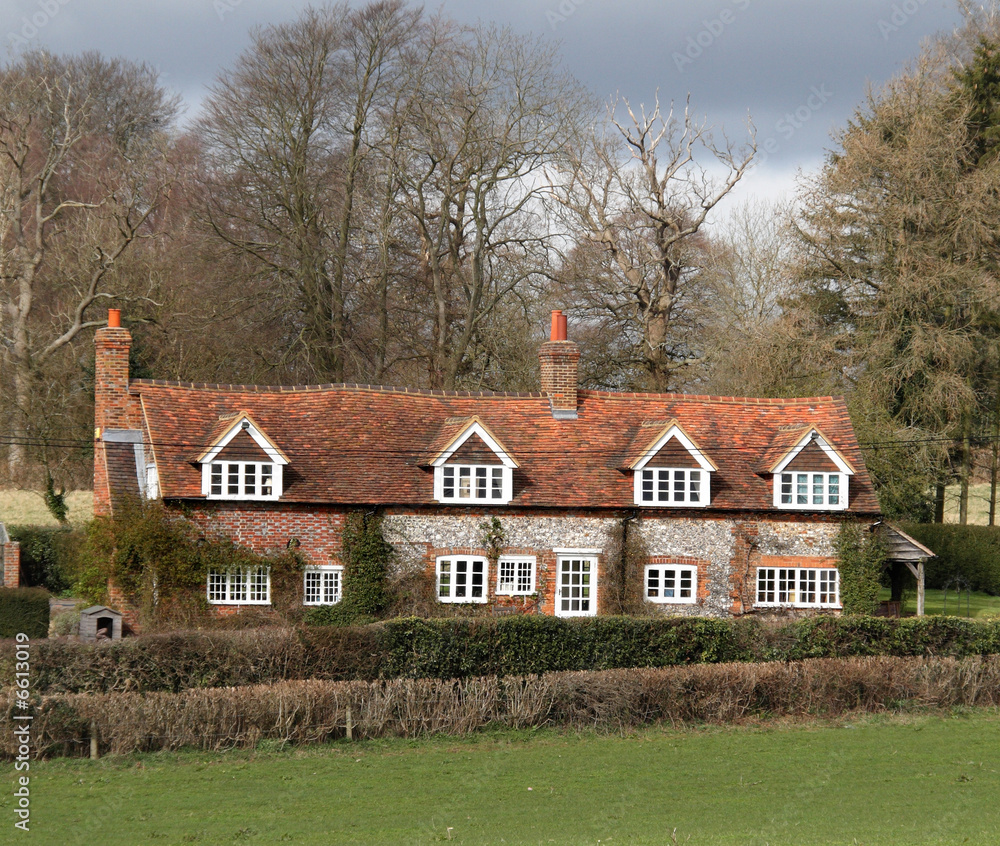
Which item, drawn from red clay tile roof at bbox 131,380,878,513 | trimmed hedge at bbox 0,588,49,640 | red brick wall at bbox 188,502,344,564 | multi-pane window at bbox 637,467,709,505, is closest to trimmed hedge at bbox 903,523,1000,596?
red clay tile roof at bbox 131,380,878,513

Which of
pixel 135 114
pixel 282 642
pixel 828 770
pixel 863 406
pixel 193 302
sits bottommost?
pixel 828 770

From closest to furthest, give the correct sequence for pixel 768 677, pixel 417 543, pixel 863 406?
pixel 768 677 → pixel 417 543 → pixel 863 406

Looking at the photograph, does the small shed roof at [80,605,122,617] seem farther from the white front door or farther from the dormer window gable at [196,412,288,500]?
the white front door

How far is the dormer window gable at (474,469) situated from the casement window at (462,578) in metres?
1.50

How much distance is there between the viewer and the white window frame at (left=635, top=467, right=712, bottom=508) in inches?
1128

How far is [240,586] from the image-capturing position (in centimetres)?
2719

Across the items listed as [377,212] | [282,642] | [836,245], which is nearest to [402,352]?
[377,212]

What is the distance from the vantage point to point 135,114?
51344 millimetres

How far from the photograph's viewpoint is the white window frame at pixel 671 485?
94.0ft

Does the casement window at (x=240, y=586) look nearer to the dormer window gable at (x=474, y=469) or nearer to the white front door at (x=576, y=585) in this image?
the dormer window gable at (x=474, y=469)

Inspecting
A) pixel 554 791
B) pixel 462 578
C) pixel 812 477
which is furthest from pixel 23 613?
pixel 812 477

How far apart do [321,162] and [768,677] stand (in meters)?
29.6

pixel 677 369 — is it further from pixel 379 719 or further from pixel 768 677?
pixel 379 719

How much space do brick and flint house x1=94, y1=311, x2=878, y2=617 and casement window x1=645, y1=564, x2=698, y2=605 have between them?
37 millimetres
